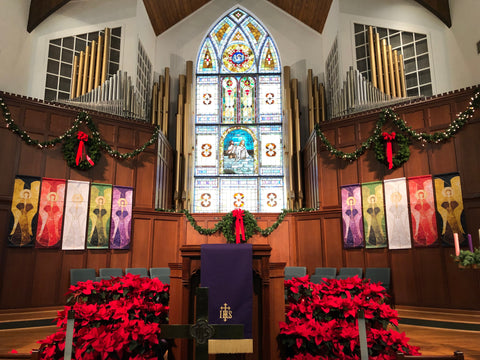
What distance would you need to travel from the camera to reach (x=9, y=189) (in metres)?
7.55

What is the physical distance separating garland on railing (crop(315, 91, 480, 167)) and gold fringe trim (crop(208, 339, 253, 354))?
269 inches

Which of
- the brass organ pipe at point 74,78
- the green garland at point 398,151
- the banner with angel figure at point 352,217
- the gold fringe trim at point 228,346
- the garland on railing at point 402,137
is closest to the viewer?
the gold fringe trim at point 228,346

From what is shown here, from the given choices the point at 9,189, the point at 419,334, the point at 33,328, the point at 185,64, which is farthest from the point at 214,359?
the point at 185,64

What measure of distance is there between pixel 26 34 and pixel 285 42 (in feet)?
25.1

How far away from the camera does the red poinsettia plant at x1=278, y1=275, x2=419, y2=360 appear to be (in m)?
3.15

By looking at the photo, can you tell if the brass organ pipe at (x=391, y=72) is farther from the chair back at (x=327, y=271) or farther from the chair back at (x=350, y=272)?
the chair back at (x=327, y=271)

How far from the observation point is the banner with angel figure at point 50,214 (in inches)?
305

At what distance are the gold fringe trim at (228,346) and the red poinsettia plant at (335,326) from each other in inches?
26.9

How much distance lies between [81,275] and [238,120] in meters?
6.86

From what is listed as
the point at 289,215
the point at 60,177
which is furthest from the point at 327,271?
the point at 60,177

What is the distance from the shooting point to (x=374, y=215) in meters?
8.41

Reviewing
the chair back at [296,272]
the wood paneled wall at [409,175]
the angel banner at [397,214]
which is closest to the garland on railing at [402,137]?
the wood paneled wall at [409,175]

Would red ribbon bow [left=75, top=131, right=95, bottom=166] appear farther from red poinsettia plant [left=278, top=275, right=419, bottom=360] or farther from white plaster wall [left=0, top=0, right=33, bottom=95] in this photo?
red poinsettia plant [left=278, top=275, right=419, bottom=360]

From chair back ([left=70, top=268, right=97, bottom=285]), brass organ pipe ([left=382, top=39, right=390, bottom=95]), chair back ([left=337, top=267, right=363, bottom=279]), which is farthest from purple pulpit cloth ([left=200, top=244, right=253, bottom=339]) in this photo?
brass organ pipe ([left=382, top=39, right=390, bottom=95])
